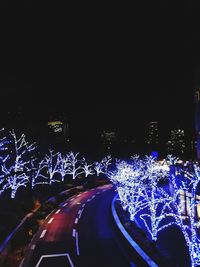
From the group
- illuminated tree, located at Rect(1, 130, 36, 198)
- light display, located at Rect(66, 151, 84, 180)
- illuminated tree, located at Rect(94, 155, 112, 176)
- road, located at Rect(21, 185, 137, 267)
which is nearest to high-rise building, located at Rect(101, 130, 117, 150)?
illuminated tree, located at Rect(94, 155, 112, 176)

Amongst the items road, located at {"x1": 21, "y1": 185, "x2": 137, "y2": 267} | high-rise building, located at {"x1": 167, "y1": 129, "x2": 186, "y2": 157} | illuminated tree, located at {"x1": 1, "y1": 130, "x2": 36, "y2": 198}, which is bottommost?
high-rise building, located at {"x1": 167, "y1": 129, "x2": 186, "y2": 157}

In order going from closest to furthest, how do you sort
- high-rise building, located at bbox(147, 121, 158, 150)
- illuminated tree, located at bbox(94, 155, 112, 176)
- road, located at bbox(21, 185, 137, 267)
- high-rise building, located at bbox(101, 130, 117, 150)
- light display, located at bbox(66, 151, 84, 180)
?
road, located at bbox(21, 185, 137, 267)
light display, located at bbox(66, 151, 84, 180)
illuminated tree, located at bbox(94, 155, 112, 176)
high-rise building, located at bbox(101, 130, 117, 150)
high-rise building, located at bbox(147, 121, 158, 150)

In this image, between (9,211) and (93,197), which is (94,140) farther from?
(9,211)

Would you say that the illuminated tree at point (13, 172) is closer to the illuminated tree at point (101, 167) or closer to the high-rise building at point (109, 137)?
the illuminated tree at point (101, 167)

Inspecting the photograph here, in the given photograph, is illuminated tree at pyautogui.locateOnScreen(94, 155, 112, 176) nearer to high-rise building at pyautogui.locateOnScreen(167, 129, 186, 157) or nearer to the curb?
high-rise building at pyautogui.locateOnScreen(167, 129, 186, 157)

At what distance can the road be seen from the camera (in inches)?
661

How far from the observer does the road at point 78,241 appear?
16.8 metres

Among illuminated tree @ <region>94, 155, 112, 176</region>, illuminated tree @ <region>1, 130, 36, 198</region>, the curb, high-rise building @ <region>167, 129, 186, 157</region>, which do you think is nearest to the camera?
the curb

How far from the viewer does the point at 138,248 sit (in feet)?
56.1

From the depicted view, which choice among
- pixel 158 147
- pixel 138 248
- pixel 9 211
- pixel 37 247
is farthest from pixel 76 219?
pixel 158 147

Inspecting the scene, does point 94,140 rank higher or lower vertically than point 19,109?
lower

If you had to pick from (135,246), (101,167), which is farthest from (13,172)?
(101,167)

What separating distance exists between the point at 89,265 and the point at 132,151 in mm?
72214

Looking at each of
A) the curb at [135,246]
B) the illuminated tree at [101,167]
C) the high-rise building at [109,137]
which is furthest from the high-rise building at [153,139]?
the curb at [135,246]
